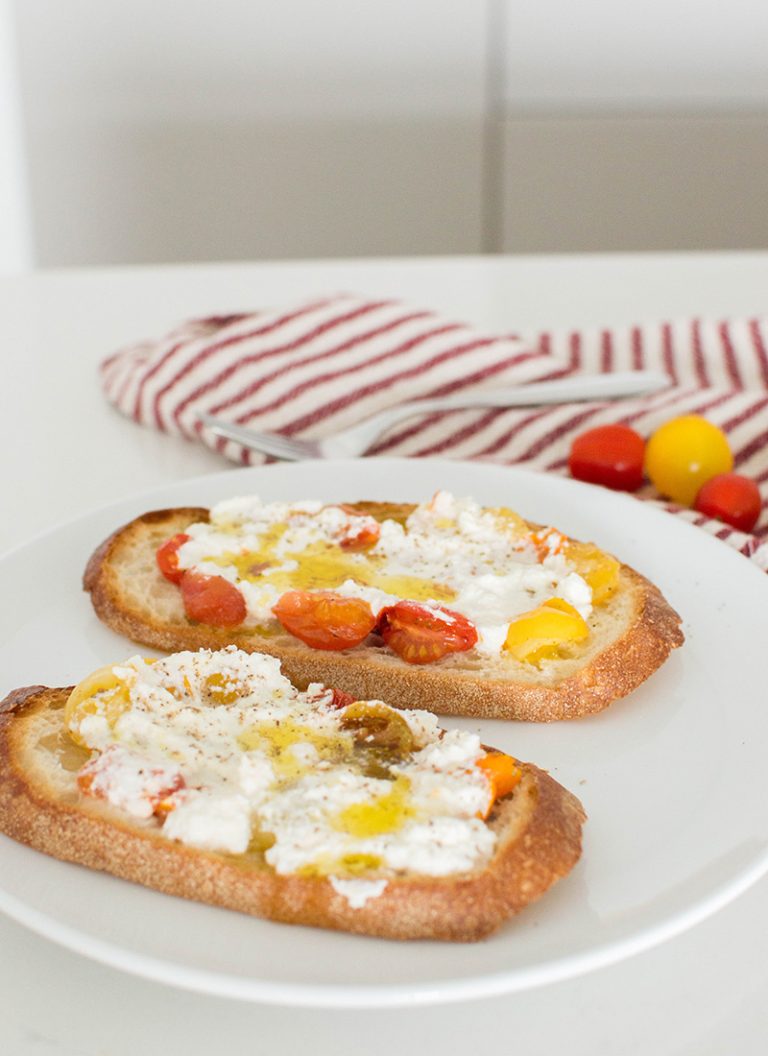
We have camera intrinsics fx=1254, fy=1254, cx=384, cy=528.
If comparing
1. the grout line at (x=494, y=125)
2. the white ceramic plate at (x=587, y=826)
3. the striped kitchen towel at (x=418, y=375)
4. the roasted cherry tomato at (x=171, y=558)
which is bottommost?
the white ceramic plate at (x=587, y=826)

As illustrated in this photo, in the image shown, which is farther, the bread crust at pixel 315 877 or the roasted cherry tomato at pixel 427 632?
the roasted cherry tomato at pixel 427 632

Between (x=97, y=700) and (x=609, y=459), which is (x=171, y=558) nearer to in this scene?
(x=97, y=700)

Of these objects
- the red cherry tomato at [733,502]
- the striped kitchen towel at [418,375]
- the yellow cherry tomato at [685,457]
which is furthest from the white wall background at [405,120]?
the red cherry tomato at [733,502]

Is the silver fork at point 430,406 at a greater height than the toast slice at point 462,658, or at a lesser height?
greater

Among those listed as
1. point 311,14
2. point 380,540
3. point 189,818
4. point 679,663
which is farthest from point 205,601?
point 311,14

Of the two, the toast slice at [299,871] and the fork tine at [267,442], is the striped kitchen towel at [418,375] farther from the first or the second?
the toast slice at [299,871]

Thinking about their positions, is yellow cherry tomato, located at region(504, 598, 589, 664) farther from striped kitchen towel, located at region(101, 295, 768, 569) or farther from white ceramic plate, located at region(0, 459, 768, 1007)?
striped kitchen towel, located at region(101, 295, 768, 569)
